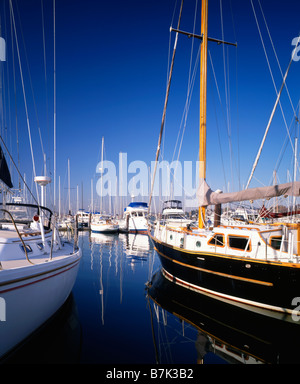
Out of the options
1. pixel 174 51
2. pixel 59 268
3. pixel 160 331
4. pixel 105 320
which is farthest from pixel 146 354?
pixel 174 51

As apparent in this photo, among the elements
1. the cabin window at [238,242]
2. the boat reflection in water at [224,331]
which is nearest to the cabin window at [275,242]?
the cabin window at [238,242]

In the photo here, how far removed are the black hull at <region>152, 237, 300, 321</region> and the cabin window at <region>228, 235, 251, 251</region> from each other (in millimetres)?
793

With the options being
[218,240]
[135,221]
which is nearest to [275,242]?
[218,240]

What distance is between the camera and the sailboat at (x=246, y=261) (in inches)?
300

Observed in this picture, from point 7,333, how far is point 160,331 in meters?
4.31

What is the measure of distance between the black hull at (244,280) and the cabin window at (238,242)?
79cm

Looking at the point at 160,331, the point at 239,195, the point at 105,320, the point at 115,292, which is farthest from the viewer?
the point at 115,292

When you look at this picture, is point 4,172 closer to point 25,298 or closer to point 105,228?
point 25,298

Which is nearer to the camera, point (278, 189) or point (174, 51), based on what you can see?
point (278, 189)

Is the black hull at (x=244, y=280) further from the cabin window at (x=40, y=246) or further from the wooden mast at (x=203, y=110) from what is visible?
the cabin window at (x=40, y=246)

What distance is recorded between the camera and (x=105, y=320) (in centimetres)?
736

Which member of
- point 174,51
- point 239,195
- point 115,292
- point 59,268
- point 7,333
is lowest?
point 115,292
